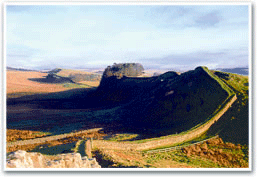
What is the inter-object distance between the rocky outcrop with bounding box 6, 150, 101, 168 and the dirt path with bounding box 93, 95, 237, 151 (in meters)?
4.99

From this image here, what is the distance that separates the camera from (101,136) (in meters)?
23.8

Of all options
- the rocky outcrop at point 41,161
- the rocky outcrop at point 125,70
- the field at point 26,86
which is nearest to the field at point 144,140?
the rocky outcrop at point 41,161

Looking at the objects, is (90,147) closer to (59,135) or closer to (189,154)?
(189,154)

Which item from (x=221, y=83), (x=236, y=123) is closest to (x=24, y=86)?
(x=221, y=83)

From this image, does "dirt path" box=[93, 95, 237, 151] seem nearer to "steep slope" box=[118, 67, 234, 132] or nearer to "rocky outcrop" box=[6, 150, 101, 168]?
"steep slope" box=[118, 67, 234, 132]

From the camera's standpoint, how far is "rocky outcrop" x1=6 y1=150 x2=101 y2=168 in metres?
8.98

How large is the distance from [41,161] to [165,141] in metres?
11.4

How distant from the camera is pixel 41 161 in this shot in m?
9.65

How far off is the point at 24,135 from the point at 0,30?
16724mm

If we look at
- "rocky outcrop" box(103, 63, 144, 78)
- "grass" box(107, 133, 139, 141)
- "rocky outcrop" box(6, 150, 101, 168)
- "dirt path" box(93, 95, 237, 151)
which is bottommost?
"grass" box(107, 133, 139, 141)

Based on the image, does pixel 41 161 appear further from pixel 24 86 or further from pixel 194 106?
pixel 24 86

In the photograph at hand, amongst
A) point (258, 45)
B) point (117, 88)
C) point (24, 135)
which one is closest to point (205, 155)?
point (258, 45)

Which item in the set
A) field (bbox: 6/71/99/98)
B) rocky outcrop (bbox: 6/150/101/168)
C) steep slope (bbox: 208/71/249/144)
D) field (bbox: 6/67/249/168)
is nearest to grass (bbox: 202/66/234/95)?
field (bbox: 6/67/249/168)

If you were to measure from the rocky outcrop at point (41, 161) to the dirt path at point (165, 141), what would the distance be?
16.4 feet
